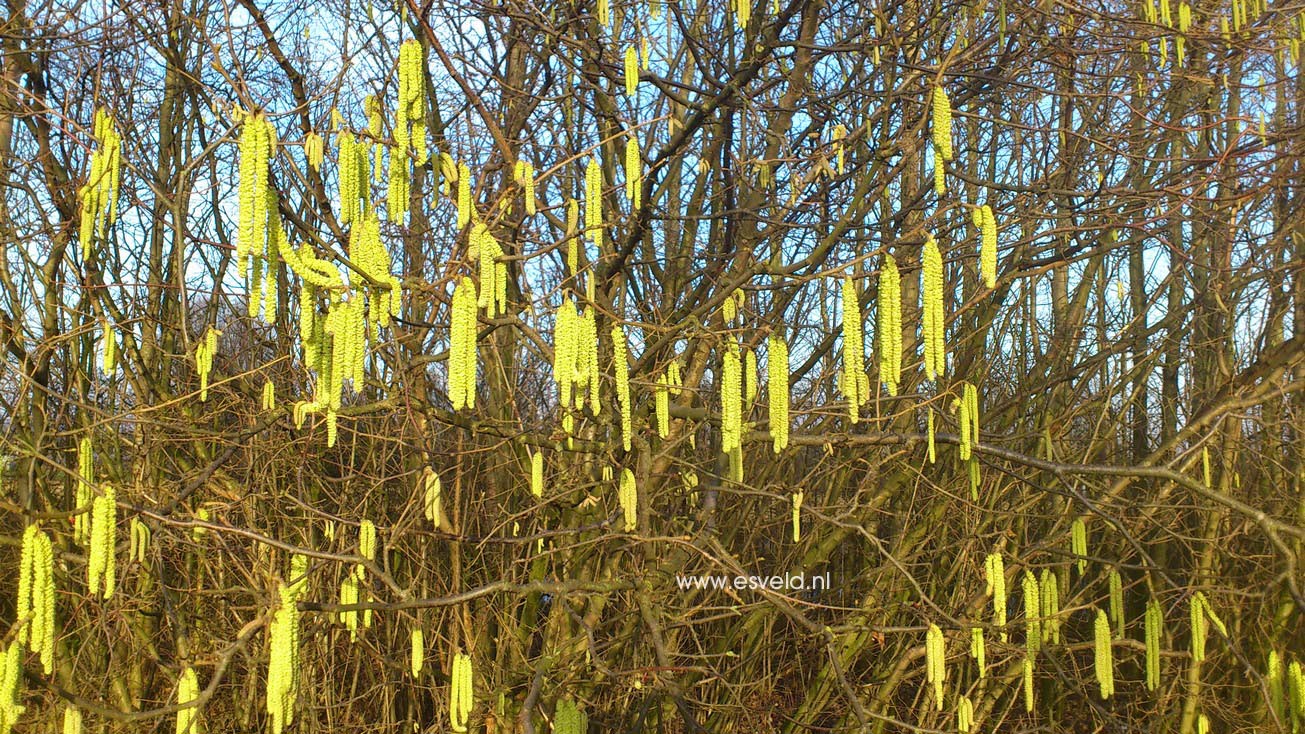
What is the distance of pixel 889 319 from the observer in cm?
272

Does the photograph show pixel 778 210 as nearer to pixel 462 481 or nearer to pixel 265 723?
pixel 462 481

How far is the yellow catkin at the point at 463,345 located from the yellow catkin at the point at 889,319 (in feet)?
3.17

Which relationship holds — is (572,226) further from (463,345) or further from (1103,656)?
(1103,656)

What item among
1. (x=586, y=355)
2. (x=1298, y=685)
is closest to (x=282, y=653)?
(x=586, y=355)

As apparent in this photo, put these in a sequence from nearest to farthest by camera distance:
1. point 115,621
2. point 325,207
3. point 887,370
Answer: point 887,370, point 325,207, point 115,621

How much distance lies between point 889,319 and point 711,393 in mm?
3015

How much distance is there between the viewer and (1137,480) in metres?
6.22

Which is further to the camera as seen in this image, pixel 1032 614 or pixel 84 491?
pixel 1032 614

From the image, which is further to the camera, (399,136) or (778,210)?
(778,210)

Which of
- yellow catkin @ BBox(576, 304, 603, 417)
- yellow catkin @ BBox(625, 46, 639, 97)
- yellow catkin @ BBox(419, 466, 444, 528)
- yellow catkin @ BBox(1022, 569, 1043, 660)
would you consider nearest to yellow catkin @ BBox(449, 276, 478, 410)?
yellow catkin @ BBox(576, 304, 603, 417)

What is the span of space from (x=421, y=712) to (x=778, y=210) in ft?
9.53

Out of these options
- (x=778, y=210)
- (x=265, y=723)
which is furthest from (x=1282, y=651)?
(x=265, y=723)

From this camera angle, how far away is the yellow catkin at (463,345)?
8.03ft

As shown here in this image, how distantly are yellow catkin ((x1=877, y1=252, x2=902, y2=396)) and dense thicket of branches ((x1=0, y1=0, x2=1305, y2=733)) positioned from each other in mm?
1309
